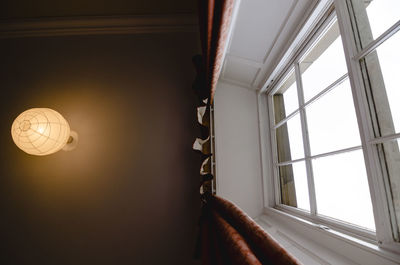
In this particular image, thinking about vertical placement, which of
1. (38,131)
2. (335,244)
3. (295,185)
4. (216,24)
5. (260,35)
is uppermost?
(260,35)

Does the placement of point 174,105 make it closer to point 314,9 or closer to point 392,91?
point 314,9

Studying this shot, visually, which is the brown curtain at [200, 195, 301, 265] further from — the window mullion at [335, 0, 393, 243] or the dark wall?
the dark wall

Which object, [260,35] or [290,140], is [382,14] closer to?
[260,35]

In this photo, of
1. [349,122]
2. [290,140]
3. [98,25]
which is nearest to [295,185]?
[290,140]

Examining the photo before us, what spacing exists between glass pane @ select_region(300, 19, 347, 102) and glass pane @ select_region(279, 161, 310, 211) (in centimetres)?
38

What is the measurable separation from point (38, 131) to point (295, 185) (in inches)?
62.9

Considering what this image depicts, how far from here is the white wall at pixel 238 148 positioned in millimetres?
1270

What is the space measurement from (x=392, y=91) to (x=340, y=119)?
0.21 m

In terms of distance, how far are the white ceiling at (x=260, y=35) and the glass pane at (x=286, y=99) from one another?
0.13 meters

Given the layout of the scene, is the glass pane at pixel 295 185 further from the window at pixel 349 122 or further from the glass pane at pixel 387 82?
the glass pane at pixel 387 82

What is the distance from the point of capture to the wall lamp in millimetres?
1162

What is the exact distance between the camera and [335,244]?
61 cm

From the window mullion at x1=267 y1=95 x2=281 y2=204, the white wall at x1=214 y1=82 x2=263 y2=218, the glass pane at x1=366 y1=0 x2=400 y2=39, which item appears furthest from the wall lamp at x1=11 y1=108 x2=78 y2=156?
the glass pane at x1=366 y1=0 x2=400 y2=39

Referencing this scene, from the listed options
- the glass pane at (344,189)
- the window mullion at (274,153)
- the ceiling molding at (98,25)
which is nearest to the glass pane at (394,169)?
the glass pane at (344,189)
